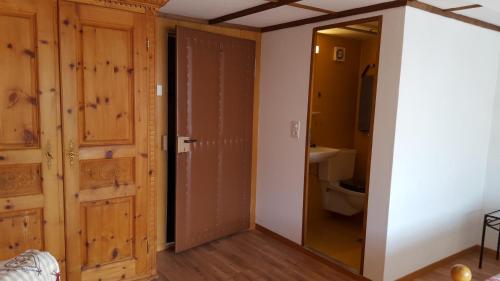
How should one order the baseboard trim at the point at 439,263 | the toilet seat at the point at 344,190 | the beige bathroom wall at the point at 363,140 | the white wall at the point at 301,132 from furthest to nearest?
1. the beige bathroom wall at the point at 363,140
2. the toilet seat at the point at 344,190
3. the baseboard trim at the point at 439,263
4. the white wall at the point at 301,132

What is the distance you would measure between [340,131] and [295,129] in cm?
117

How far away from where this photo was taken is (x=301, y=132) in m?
3.32

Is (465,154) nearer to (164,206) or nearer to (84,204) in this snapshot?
(164,206)

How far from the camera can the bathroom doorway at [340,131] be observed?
3904 millimetres

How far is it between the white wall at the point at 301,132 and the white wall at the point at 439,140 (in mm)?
68

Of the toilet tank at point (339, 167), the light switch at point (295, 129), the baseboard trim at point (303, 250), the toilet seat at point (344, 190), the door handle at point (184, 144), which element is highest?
the light switch at point (295, 129)

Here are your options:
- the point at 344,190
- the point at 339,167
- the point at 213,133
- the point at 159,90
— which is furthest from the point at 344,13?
the point at 344,190

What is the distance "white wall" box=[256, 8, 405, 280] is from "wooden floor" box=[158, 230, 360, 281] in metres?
0.25

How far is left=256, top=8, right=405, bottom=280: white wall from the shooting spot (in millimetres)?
2588

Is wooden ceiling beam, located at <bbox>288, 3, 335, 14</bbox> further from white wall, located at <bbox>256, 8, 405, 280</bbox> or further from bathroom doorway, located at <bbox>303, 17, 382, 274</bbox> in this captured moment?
bathroom doorway, located at <bbox>303, 17, 382, 274</bbox>

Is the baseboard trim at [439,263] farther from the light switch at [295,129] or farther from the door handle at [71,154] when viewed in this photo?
the door handle at [71,154]

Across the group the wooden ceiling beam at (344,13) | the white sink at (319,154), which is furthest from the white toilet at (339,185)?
the wooden ceiling beam at (344,13)

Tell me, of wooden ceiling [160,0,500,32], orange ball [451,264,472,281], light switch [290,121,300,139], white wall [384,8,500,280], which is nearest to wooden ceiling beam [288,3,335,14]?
wooden ceiling [160,0,500,32]

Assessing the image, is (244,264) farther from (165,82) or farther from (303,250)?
(165,82)
